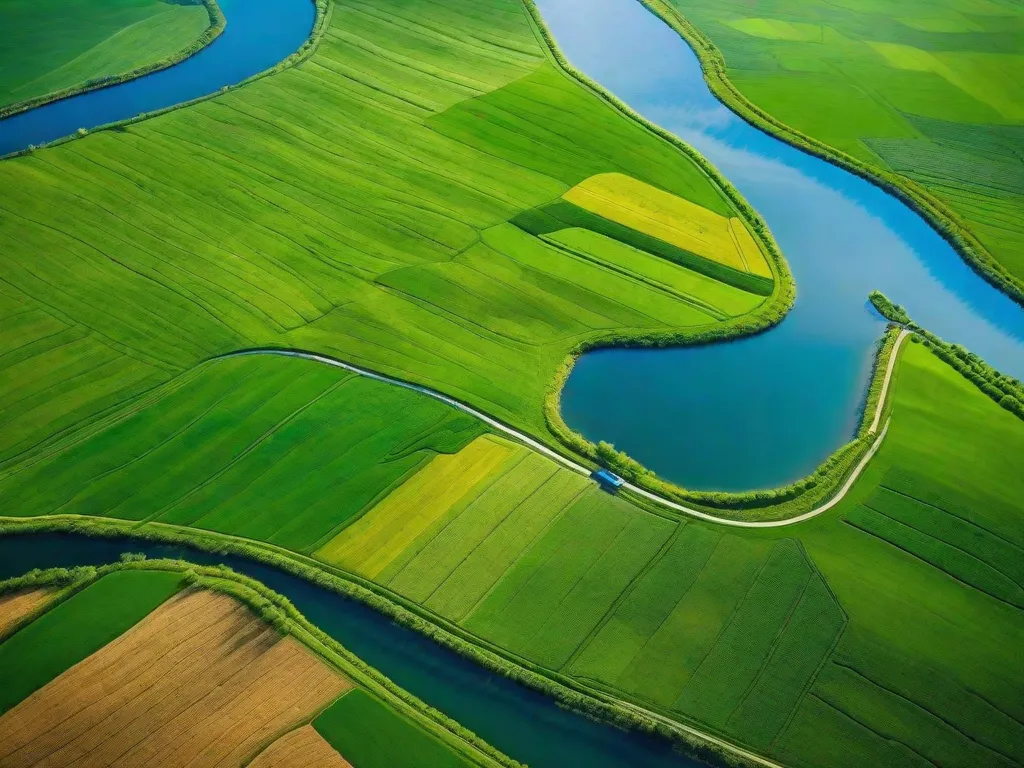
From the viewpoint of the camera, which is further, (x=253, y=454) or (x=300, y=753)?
(x=253, y=454)

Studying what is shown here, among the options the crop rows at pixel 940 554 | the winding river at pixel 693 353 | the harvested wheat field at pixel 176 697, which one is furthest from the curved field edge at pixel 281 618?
the crop rows at pixel 940 554

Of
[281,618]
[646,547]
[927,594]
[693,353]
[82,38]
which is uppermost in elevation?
[82,38]

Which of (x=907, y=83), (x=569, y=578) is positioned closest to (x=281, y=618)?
(x=569, y=578)

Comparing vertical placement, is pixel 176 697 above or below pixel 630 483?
below

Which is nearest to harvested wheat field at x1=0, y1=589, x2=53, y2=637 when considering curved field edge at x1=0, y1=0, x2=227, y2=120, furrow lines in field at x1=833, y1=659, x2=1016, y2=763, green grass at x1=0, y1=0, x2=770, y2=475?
green grass at x1=0, y1=0, x2=770, y2=475

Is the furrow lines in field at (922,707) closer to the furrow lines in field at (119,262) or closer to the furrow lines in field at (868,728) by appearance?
the furrow lines in field at (868,728)

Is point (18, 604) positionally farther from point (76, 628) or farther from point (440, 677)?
point (440, 677)

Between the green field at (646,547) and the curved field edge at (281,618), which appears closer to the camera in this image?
the curved field edge at (281,618)
